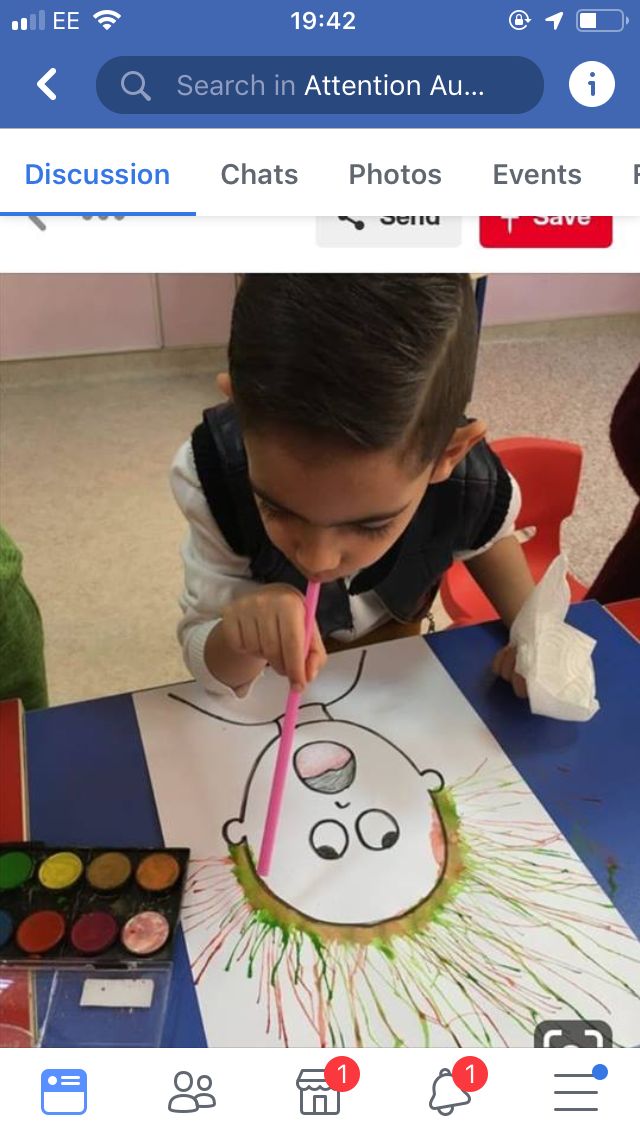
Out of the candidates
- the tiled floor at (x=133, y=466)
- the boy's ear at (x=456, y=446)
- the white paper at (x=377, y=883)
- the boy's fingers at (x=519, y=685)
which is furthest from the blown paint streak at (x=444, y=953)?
the tiled floor at (x=133, y=466)

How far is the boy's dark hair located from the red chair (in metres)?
0.51

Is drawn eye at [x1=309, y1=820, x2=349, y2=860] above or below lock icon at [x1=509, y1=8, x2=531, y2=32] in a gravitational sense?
below

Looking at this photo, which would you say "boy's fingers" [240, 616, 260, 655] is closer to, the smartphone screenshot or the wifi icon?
the smartphone screenshot

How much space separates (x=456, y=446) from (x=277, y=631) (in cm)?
15

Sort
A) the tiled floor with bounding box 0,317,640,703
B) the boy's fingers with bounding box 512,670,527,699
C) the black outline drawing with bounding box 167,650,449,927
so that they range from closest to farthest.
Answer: the black outline drawing with bounding box 167,650,449,927 < the boy's fingers with bounding box 512,670,527,699 < the tiled floor with bounding box 0,317,640,703

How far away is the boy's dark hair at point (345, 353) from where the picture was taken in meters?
0.44

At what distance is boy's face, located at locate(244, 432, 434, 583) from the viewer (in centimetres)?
46

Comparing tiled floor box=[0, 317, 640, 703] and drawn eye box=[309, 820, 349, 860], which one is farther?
tiled floor box=[0, 317, 640, 703]

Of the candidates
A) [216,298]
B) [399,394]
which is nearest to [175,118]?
[399,394]

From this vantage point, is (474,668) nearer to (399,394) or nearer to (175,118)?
(399,394)
